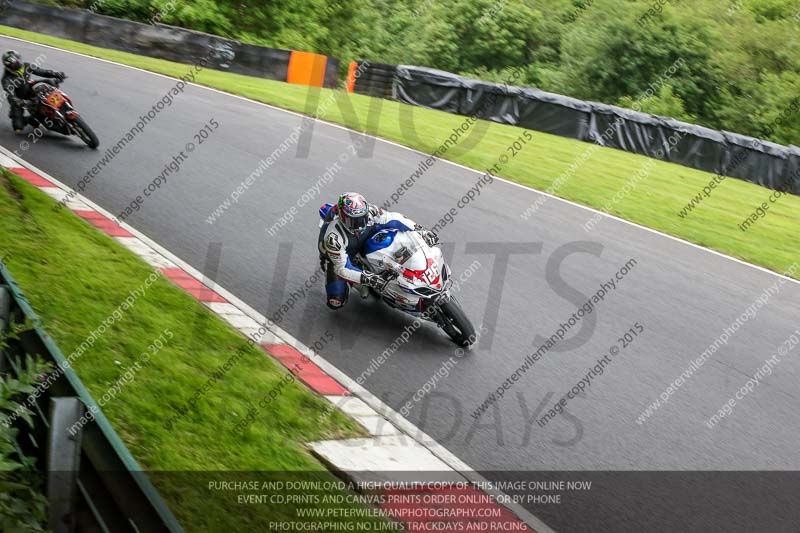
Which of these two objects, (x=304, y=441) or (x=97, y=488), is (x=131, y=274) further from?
(x=97, y=488)

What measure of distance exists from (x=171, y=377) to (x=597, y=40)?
3410 cm

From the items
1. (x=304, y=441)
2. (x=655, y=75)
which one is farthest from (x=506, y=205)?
(x=655, y=75)

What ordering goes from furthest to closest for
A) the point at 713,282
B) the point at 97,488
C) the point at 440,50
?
1. the point at 440,50
2. the point at 713,282
3. the point at 97,488

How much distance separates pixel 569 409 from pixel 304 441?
2.72 meters

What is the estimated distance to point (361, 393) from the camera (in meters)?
8.02

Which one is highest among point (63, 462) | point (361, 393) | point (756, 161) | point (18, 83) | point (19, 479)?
point (63, 462)

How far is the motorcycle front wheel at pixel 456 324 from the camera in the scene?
9.17 meters

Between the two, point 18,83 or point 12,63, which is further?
point 18,83

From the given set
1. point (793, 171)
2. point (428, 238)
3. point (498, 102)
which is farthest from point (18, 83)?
point (793, 171)

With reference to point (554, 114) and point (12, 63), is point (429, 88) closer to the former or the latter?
point (554, 114)

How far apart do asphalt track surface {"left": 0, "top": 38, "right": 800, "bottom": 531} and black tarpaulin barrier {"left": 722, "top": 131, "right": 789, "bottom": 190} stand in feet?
29.5

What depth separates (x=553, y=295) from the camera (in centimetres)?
1119

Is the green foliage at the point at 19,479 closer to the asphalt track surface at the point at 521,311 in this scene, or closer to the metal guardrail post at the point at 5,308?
the metal guardrail post at the point at 5,308

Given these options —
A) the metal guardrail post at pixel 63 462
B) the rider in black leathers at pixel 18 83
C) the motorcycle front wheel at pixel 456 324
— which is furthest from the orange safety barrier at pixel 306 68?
the metal guardrail post at pixel 63 462
